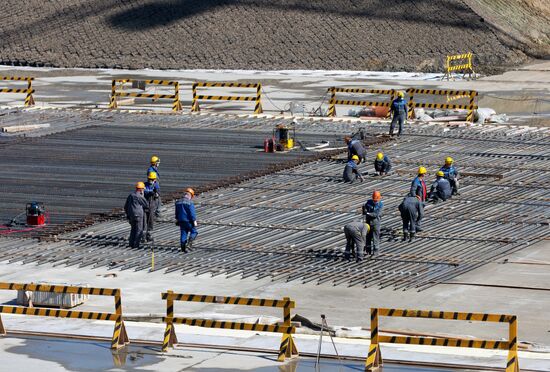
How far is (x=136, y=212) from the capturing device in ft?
106

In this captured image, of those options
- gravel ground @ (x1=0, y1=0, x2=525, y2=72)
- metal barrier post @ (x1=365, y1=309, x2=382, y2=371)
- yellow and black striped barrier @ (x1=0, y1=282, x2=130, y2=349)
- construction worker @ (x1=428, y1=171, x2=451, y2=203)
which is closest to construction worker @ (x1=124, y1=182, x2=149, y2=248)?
yellow and black striped barrier @ (x1=0, y1=282, x2=130, y2=349)

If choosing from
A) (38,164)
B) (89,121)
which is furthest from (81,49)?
(38,164)

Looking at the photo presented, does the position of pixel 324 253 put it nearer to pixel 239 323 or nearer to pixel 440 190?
pixel 440 190

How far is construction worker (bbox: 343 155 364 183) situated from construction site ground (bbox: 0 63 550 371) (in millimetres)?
440

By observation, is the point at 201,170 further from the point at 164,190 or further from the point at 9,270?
the point at 9,270

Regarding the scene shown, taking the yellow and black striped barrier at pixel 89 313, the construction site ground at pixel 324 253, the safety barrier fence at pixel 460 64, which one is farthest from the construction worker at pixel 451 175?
the safety barrier fence at pixel 460 64

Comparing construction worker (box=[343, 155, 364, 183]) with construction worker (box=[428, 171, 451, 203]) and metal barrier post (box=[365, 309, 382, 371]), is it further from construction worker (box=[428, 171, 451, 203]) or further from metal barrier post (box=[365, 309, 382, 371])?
metal barrier post (box=[365, 309, 382, 371])

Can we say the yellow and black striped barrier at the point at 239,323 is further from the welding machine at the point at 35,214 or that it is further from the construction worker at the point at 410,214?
the welding machine at the point at 35,214

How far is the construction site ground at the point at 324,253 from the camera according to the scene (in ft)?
84.1

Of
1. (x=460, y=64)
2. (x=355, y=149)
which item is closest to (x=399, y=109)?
(x=355, y=149)

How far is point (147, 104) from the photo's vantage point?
61844 mm

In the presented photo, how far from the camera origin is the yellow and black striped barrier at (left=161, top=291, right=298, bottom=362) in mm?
22664

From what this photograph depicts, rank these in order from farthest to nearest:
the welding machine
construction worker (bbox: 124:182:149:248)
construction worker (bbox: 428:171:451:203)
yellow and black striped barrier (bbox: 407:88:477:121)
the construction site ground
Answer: yellow and black striped barrier (bbox: 407:88:477:121) → construction worker (bbox: 428:171:451:203) → the welding machine → construction worker (bbox: 124:182:149:248) → the construction site ground

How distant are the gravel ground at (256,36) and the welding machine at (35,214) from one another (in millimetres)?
40777
